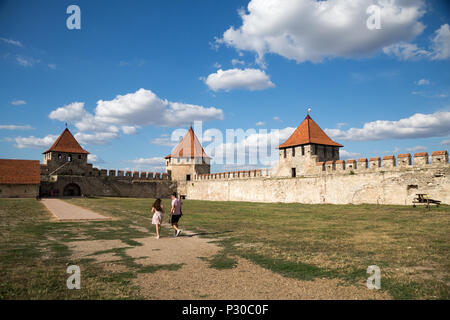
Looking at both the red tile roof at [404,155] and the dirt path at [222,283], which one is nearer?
the dirt path at [222,283]

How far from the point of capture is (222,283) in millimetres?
4176

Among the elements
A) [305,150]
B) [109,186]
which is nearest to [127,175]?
[109,186]

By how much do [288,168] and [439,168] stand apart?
1203 cm

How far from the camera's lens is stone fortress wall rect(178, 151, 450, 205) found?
16203 millimetres

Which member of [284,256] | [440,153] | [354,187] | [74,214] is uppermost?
[440,153]

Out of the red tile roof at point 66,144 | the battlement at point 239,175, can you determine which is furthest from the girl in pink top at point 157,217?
the red tile roof at point 66,144

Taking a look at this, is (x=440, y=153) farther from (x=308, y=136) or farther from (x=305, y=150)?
(x=308, y=136)

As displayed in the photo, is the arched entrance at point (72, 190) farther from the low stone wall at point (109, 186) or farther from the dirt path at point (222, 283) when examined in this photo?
the dirt path at point (222, 283)

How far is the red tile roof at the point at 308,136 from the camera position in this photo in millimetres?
25219

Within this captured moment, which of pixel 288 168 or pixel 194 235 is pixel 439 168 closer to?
pixel 288 168

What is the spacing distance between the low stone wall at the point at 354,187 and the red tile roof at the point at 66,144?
21.8 m

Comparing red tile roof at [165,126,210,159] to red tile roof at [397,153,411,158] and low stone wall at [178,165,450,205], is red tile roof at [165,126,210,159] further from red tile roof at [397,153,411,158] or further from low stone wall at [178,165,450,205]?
red tile roof at [397,153,411,158]

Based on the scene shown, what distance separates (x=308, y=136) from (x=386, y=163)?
782 centimetres
